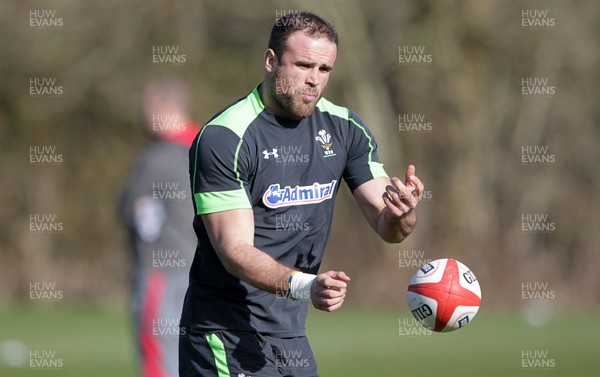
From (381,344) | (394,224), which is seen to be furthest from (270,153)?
(381,344)

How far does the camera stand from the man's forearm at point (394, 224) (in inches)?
199

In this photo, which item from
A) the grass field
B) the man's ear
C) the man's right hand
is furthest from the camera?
the grass field

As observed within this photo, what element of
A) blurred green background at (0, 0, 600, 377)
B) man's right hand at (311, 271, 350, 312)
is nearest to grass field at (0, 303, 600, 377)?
blurred green background at (0, 0, 600, 377)

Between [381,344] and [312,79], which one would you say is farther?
[381,344]

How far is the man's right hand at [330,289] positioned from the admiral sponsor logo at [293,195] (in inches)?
29.6

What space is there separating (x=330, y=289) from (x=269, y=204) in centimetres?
84

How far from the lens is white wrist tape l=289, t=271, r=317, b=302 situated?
176 inches

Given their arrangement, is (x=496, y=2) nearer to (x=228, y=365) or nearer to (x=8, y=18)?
(x=8, y=18)

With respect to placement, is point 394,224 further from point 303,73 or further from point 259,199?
point 303,73

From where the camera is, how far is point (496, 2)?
21.5 metres

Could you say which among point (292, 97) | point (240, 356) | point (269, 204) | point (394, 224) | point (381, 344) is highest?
point (292, 97)

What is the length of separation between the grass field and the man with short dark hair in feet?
20.2

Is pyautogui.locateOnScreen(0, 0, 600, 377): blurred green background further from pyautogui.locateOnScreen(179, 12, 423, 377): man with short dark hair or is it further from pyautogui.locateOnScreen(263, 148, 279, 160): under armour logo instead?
pyautogui.locateOnScreen(263, 148, 279, 160): under armour logo

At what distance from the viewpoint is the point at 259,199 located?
499cm
